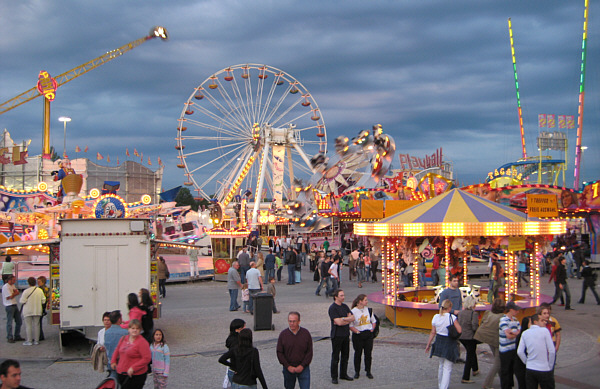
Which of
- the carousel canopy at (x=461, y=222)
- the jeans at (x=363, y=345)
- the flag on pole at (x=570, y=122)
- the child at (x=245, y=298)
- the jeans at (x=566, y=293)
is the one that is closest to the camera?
the jeans at (x=363, y=345)

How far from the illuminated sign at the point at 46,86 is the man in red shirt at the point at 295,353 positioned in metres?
52.5

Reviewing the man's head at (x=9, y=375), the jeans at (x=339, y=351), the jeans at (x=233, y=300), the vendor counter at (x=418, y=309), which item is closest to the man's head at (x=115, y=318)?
the man's head at (x=9, y=375)

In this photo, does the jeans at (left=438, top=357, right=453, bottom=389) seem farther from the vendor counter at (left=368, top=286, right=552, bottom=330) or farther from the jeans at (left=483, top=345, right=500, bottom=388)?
the vendor counter at (left=368, top=286, right=552, bottom=330)

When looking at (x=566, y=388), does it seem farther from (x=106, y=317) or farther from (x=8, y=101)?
(x=8, y=101)

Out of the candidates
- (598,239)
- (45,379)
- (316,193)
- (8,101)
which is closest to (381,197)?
(316,193)

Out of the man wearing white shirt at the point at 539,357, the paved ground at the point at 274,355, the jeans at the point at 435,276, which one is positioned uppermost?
the man wearing white shirt at the point at 539,357

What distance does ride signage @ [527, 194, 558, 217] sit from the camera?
46.8 ft

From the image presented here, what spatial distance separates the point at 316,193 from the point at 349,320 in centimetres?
2628

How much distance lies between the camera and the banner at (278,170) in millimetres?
46469

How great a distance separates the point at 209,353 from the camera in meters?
9.91

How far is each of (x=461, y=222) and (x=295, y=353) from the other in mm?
6138

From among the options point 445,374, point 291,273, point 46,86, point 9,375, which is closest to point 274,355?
point 445,374

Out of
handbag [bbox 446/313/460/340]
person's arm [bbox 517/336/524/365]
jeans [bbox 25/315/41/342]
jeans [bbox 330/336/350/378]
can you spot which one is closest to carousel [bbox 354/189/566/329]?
jeans [bbox 330/336/350/378]

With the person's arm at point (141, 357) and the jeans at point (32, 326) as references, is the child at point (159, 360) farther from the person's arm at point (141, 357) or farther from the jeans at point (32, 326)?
the jeans at point (32, 326)
